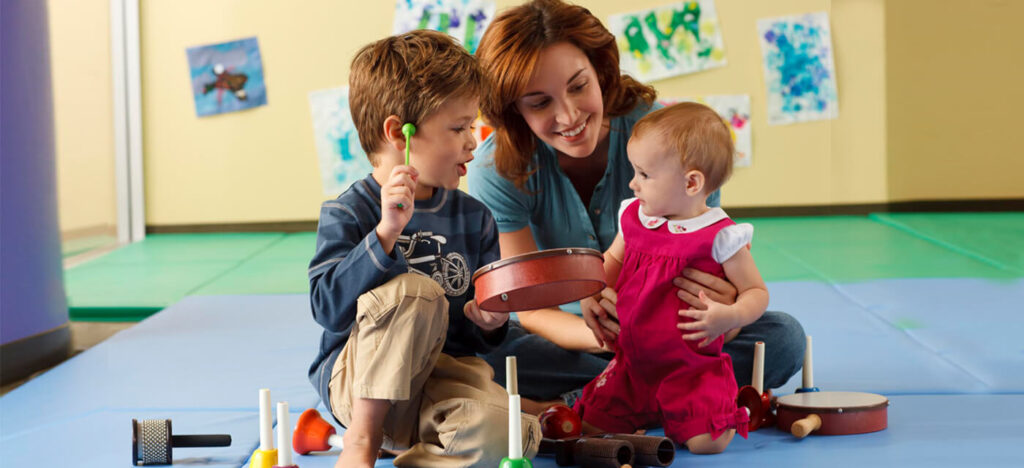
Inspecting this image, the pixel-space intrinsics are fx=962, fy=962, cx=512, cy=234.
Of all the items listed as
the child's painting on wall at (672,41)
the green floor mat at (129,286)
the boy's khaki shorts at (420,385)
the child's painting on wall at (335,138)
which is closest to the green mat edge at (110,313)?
the green floor mat at (129,286)

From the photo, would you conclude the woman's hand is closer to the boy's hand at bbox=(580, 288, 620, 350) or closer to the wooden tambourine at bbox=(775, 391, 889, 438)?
the boy's hand at bbox=(580, 288, 620, 350)

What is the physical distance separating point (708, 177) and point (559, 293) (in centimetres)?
34

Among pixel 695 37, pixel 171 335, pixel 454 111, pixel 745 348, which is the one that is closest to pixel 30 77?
pixel 171 335

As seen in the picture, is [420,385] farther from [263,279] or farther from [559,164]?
[263,279]

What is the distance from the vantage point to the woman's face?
1847 millimetres

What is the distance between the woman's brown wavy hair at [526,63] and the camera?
184 cm

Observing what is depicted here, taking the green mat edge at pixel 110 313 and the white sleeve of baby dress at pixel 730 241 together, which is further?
the green mat edge at pixel 110 313

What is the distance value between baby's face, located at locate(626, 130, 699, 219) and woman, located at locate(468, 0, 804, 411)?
21 cm

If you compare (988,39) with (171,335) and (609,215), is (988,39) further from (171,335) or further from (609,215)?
(171,335)

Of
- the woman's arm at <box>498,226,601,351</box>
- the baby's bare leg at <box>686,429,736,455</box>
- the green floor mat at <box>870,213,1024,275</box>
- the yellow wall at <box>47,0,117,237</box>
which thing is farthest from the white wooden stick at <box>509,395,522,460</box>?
the yellow wall at <box>47,0,117,237</box>

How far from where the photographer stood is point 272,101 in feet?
16.6

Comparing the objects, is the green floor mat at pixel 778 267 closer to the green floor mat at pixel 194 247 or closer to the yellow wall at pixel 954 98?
the yellow wall at pixel 954 98

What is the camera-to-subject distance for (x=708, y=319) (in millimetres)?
1596

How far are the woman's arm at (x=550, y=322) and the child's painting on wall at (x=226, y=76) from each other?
3343mm
